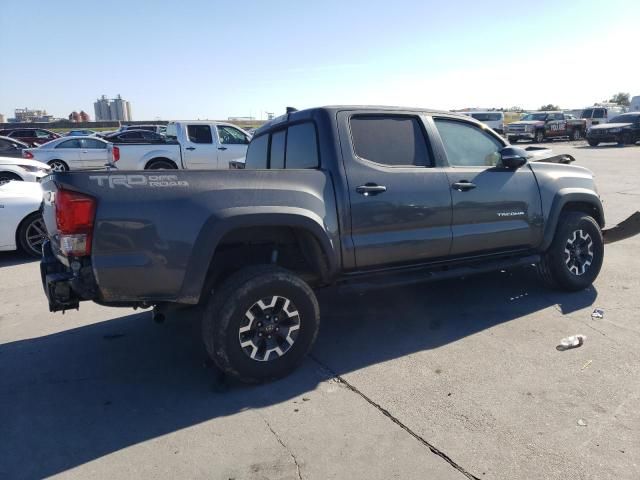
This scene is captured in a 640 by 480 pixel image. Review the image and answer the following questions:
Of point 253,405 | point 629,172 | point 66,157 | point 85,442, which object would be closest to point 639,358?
point 253,405

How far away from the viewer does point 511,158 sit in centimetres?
464

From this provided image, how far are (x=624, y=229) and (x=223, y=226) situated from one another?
5.83 metres

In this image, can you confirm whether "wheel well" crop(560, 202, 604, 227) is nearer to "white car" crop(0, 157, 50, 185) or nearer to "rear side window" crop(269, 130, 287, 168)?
"rear side window" crop(269, 130, 287, 168)

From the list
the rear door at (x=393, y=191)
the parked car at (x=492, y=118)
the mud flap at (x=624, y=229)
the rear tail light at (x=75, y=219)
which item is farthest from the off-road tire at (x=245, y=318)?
the parked car at (x=492, y=118)

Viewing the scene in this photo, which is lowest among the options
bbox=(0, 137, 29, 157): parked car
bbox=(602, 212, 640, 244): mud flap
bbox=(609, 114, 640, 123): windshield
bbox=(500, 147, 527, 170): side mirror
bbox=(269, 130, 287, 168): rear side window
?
bbox=(602, 212, 640, 244): mud flap

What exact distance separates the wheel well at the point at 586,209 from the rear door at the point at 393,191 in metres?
1.83

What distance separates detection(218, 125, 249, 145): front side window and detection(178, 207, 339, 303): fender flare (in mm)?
10467

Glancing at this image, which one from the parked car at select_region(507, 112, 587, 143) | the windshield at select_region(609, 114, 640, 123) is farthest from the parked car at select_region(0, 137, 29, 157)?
the windshield at select_region(609, 114, 640, 123)

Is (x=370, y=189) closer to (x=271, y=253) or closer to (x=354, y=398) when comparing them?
(x=271, y=253)

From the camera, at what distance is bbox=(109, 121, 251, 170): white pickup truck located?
1274cm

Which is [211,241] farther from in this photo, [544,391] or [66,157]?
[66,157]

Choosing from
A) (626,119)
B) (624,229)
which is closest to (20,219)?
(624,229)

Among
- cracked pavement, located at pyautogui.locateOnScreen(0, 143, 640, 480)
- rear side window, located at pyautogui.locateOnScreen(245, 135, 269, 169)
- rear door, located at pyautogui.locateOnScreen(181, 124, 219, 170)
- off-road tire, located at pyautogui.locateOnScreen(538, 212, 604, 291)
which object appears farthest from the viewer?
rear door, located at pyautogui.locateOnScreen(181, 124, 219, 170)

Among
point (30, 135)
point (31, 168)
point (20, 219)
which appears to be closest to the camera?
point (20, 219)
